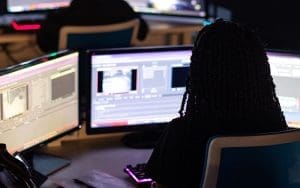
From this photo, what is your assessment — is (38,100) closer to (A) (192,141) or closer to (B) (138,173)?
(B) (138,173)

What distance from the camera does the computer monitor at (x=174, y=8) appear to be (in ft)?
14.8

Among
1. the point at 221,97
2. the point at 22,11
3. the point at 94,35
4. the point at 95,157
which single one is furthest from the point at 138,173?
the point at 22,11

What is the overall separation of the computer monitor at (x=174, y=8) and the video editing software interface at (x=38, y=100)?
2146 mm

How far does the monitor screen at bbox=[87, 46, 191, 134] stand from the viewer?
2477 mm

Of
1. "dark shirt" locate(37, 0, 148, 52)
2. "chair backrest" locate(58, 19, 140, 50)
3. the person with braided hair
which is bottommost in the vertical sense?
"chair backrest" locate(58, 19, 140, 50)

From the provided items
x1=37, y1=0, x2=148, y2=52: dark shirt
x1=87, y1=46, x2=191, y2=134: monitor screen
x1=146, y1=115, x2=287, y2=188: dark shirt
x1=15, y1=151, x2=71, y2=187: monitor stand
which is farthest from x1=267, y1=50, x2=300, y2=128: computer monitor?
x1=37, y1=0, x2=148, y2=52: dark shirt

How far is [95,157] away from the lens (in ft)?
8.18

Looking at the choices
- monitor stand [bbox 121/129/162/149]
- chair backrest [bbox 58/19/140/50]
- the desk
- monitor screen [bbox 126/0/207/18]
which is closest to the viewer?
the desk

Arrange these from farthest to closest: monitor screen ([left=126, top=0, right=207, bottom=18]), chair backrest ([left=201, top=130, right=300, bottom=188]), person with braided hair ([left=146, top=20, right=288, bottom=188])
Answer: monitor screen ([left=126, top=0, right=207, bottom=18])
person with braided hair ([left=146, top=20, right=288, bottom=188])
chair backrest ([left=201, top=130, right=300, bottom=188])

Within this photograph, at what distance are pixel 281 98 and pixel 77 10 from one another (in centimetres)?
163

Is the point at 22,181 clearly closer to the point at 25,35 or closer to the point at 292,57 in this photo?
the point at 292,57

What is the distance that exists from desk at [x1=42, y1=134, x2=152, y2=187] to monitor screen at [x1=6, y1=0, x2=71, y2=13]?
1946 millimetres

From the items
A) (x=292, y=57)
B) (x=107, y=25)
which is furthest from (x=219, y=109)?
(x=107, y=25)

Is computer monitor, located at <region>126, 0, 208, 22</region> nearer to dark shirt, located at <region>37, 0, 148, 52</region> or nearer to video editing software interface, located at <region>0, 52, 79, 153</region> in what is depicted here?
dark shirt, located at <region>37, 0, 148, 52</region>
